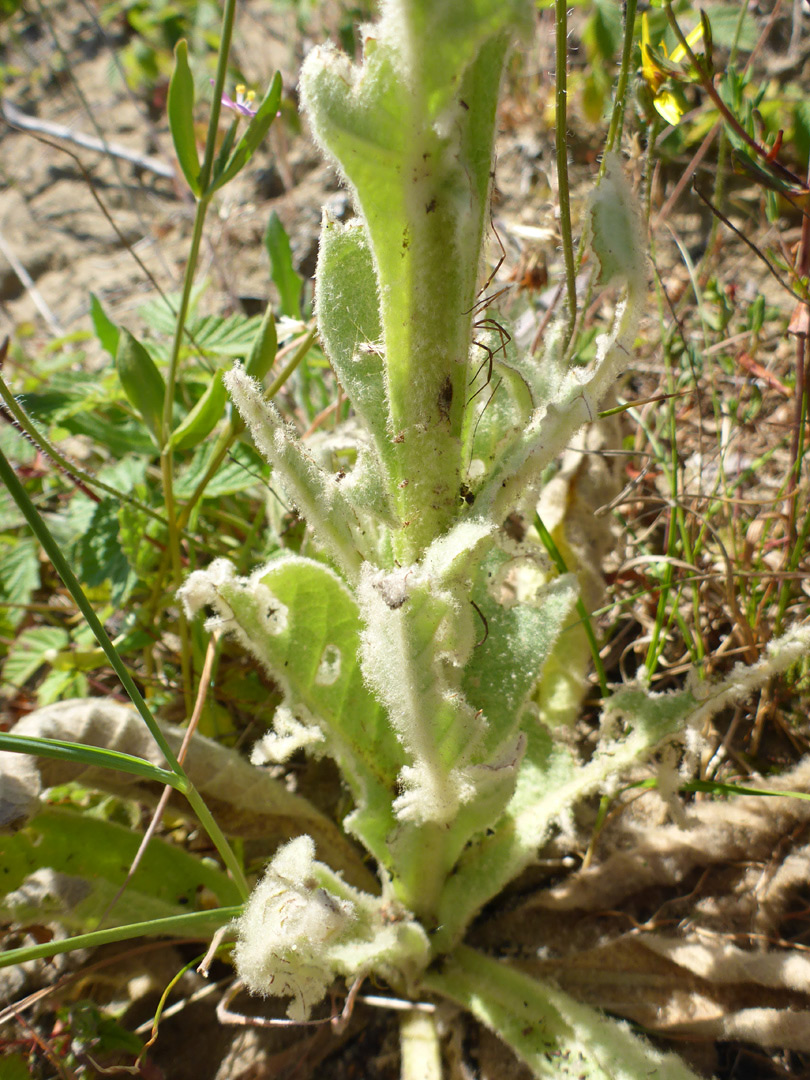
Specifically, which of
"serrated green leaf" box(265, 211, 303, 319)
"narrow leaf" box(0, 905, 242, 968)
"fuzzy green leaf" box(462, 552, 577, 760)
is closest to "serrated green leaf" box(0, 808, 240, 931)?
"narrow leaf" box(0, 905, 242, 968)

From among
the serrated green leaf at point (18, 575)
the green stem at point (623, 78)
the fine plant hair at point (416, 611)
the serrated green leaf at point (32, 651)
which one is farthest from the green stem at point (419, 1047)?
the green stem at point (623, 78)

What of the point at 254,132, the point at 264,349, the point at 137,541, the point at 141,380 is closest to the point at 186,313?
the point at 141,380

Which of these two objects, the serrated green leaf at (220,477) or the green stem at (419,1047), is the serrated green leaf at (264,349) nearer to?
the serrated green leaf at (220,477)

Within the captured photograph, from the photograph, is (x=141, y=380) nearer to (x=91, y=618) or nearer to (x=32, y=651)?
(x=91, y=618)

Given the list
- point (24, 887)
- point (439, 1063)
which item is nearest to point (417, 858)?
point (439, 1063)

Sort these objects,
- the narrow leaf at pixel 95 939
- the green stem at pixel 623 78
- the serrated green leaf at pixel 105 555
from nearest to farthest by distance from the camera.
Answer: the narrow leaf at pixel 95 939, the green stem at pixel 623 78, the serrated green leaf at pixel 105 555
